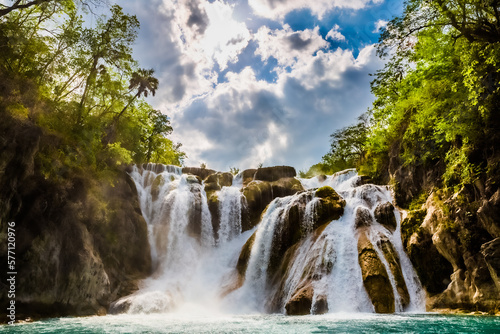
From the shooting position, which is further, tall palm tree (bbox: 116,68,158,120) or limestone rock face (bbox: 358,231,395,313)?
tall palm tree (bbox: 116,68,158,120)

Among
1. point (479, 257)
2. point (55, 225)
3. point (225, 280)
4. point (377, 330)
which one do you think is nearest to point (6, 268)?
point (55, 225)

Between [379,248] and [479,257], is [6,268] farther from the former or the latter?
[479,257]

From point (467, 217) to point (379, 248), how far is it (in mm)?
4515

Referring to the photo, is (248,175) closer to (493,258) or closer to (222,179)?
(222,179)

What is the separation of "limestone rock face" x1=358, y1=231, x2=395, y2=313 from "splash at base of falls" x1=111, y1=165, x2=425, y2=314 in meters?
0.05

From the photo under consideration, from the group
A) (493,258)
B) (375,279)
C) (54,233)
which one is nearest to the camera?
Result: (493,258)

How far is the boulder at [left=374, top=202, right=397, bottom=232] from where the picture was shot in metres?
18.7

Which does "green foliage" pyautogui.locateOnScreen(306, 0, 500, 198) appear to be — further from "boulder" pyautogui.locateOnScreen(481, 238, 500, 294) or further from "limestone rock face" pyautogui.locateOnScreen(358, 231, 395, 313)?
"limestone rock face" pyautogui.locateOnScreen(358, 231, 395, 313)

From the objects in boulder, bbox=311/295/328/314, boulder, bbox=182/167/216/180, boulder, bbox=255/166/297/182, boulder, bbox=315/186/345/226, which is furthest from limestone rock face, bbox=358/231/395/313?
boulder, bbox=182/167/216/180

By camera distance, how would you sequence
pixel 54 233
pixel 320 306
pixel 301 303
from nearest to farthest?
1. pixel 320 306
2. pixel 301 303
3. pixel 54 233

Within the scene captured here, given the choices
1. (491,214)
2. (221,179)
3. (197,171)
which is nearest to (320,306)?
(491,214)

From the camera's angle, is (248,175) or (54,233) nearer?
(54,233)

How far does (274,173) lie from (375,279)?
71.6 feet

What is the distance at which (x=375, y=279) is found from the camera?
49.6ft
